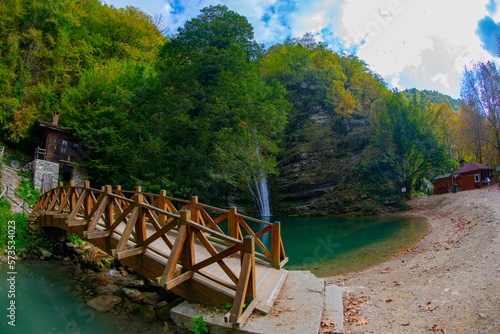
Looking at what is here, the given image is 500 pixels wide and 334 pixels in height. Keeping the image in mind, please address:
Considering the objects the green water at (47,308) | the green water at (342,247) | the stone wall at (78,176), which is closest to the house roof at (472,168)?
the green water at (342,247)

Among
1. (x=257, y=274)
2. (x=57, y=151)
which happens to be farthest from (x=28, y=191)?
(x=257, y=274)

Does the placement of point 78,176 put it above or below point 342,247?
above

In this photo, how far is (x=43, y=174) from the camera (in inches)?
672

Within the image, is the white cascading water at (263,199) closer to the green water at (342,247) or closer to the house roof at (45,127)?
the green water at (342,247)

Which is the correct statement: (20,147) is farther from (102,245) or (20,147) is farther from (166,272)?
(166,272)

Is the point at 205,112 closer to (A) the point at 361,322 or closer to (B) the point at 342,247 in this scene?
(B) the point at 342,247

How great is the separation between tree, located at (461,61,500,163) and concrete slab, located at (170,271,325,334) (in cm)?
4183

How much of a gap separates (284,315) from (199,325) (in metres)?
1.20

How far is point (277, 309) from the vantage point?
3.78 m

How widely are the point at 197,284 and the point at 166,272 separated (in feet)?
1.77

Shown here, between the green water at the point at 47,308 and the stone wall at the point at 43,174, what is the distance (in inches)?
416

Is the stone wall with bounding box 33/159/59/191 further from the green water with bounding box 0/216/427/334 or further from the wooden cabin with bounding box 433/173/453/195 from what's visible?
the wooden cabin with bounding box 433/173/453/195

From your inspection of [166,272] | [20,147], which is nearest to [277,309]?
[166,272]

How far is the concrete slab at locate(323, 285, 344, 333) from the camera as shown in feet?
11.8
